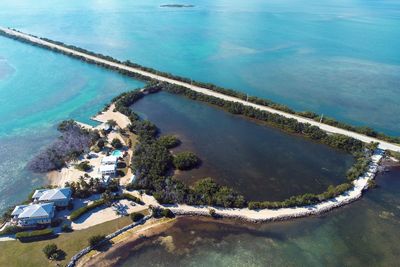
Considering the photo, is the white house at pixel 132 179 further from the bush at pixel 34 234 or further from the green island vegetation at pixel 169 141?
the bush at pixel 34 234

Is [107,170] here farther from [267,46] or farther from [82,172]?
[267,46]

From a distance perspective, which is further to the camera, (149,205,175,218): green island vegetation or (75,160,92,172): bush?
(75,160,92,172): bush

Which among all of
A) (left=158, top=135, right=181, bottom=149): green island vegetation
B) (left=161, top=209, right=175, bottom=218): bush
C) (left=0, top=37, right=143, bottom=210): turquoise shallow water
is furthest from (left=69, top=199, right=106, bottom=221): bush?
(left=158, top=135, right=181, bottom=149): green island vegetation

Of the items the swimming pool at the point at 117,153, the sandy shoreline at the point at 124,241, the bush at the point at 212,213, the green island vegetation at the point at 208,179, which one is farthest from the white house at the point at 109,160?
the bush at the point at 212,213

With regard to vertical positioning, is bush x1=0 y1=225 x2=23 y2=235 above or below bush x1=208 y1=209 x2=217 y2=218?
below

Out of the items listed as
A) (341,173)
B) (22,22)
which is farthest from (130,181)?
(22,22)

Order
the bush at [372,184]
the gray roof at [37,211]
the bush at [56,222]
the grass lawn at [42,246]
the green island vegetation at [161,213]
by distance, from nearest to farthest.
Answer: the grass lawn at [42,246]
the gray roof at [37,211]
the bush at [56,222]
the green island vegetation at [161,213]
the bush at [372,184]

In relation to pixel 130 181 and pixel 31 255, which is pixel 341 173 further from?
pixel 31 255

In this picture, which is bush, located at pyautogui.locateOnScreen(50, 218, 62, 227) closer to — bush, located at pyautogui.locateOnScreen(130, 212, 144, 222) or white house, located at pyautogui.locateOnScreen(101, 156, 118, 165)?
bush, located at pyautogui.locateOnScreen(130, 212, 144, 222)
